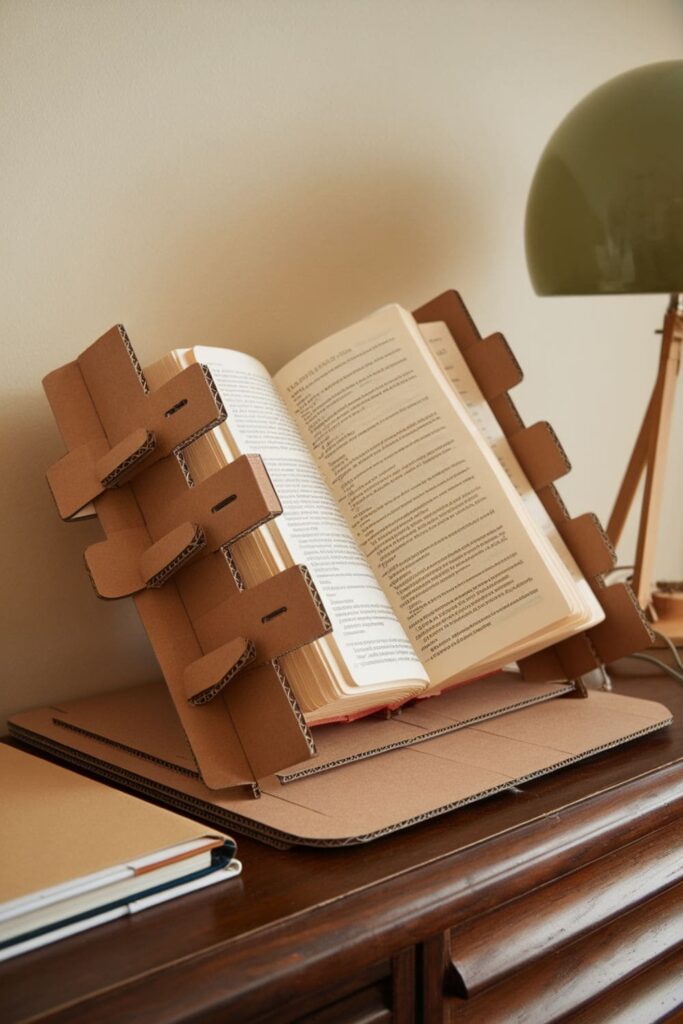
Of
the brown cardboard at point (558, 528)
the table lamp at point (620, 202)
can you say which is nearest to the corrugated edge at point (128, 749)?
the brown cardboard at point (558, 528)

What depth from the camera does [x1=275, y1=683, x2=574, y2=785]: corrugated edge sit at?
55 cm

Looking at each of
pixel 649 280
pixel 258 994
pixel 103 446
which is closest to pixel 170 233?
pixel 103 446

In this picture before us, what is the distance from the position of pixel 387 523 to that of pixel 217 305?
0.27 meters

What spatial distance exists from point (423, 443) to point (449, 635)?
0.13 m

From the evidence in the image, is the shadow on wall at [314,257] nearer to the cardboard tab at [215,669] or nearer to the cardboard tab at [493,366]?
the cardboard tab at [493,366]

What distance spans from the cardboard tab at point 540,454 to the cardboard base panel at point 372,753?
0.15 metres

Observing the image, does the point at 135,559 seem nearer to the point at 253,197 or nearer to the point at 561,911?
the point at 561,911

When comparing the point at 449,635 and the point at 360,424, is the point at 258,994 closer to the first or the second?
the point at 449,635

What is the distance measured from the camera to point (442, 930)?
45cm

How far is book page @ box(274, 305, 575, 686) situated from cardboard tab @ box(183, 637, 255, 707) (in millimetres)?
156

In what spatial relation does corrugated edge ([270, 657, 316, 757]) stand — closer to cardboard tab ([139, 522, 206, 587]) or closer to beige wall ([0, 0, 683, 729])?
cardboard tab ([139, 522, 206, 587])

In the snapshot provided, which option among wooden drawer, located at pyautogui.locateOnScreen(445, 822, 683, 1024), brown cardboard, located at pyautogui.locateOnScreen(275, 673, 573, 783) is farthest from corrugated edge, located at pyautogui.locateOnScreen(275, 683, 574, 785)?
wooden drawer, located at pyautogui.locateOnScreen(445, 822, 683, 1024)

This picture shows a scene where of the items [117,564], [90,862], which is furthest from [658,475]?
[90,862]

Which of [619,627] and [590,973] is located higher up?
[619,627]
